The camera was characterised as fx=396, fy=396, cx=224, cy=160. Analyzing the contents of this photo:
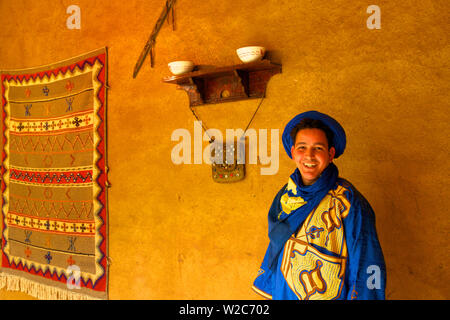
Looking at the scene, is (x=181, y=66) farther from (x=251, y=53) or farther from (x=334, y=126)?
(x=334, y=126)

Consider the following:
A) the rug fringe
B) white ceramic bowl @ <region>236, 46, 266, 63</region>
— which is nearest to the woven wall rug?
the rug fringe

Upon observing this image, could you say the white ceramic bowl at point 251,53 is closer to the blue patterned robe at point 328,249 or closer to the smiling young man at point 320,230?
the smiling young man at point 320,230

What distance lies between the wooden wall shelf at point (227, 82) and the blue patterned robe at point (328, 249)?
0.82 meters

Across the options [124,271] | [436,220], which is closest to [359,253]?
[436,220]

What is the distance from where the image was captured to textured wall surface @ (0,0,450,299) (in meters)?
1.79

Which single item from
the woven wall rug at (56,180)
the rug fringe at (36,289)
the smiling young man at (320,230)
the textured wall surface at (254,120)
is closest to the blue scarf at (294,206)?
the smiling young man at (320,230)

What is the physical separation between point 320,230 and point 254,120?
983 mm

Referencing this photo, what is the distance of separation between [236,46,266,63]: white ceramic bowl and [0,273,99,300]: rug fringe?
85.3 inches

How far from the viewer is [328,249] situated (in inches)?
56.4

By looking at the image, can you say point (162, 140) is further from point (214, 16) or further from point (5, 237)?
point (5, 237)

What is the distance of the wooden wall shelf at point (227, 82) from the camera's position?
7.23 ft

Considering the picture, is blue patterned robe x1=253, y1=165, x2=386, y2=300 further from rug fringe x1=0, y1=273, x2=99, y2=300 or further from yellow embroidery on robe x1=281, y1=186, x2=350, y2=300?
rug fringe x1=0, y1=273, x2=99, y2=300

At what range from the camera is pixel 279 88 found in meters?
2.21

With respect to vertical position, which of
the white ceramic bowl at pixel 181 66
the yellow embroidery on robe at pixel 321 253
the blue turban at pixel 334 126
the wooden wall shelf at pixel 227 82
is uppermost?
the white ceramic bowl at pixel 181 66
